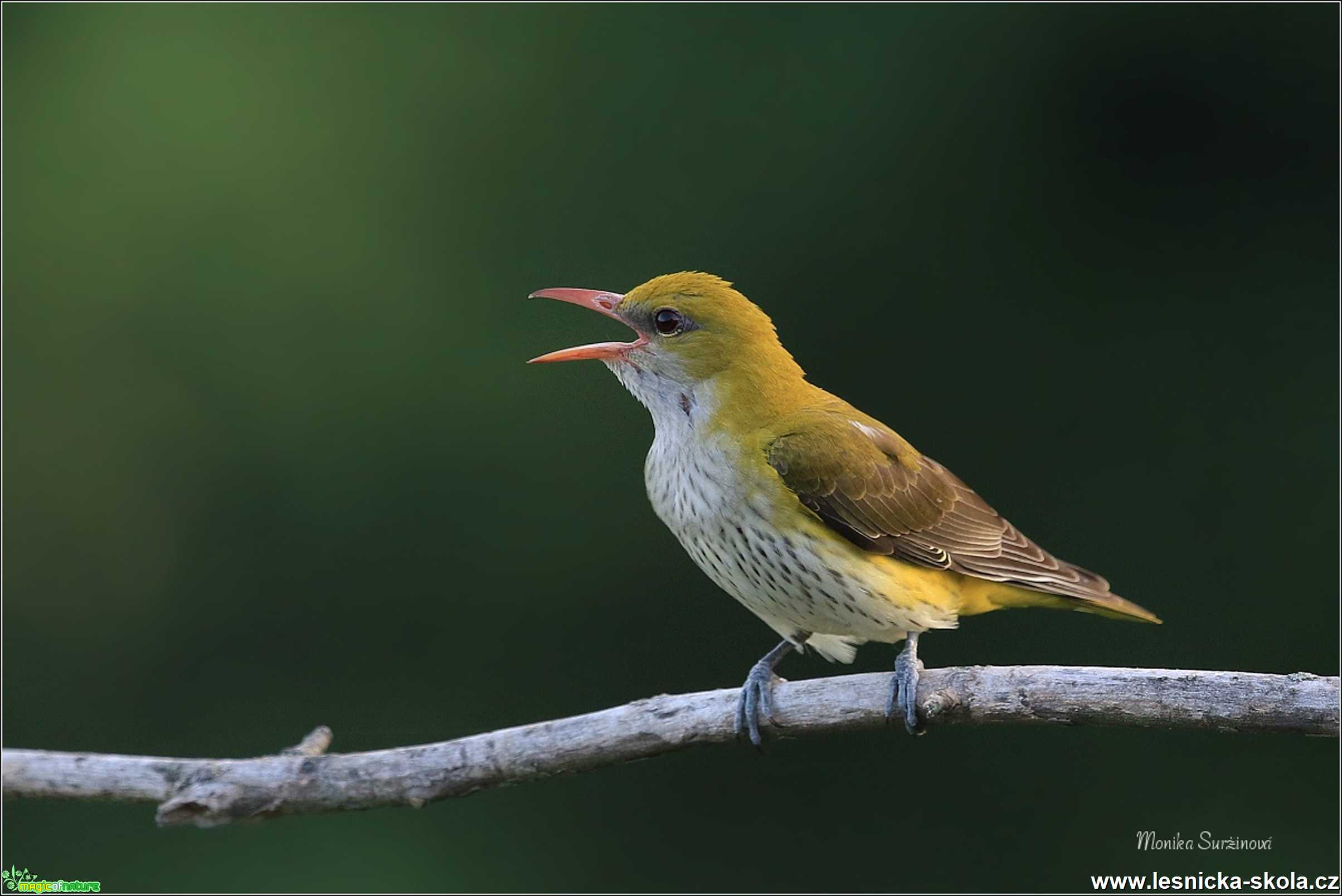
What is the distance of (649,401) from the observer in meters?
3.68

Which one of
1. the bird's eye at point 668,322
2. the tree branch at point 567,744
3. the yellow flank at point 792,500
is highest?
the bird's eye at point 668,322

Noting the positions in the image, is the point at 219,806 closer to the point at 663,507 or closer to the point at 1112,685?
the point at 663,507

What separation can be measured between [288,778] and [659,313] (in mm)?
1451

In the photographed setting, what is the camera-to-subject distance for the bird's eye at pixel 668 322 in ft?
11.7

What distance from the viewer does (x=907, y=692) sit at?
10.2 ft

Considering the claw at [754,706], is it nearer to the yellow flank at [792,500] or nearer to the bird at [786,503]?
the bird at [786,503]

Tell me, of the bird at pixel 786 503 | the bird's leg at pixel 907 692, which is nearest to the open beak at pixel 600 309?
the bird at pixel 786 503

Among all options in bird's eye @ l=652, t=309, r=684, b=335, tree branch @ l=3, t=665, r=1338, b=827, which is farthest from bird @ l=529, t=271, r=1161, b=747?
tree branch @ l=3, t=665, r=1338, b=827

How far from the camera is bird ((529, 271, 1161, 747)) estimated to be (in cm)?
339

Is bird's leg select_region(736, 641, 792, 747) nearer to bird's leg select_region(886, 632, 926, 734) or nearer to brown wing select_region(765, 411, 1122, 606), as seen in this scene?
bird's leg select_region(886, 632, 926, 734)

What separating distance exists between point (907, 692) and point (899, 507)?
64cm

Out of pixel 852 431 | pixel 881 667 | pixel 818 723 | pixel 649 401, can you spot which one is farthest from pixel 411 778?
pixel 881 667

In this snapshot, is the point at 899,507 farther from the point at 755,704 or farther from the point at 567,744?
the point at 567,744

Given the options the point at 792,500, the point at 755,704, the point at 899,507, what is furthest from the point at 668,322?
the point at 755,704
